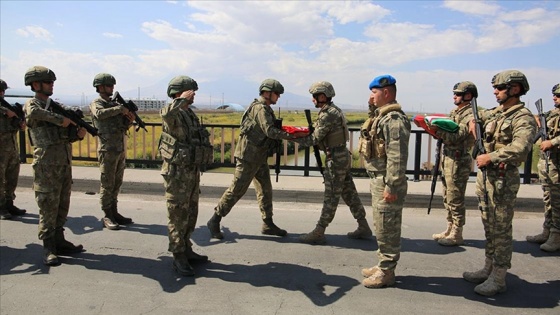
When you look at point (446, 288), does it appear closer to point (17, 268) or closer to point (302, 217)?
point (302, 217)

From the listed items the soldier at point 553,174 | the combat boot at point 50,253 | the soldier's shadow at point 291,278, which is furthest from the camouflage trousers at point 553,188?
the combat boot at point 50,253

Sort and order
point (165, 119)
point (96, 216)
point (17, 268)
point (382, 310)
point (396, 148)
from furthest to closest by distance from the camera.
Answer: point (96, 216) → point (17, 268) → point (165, 119) → point (396, 148) → point (382, 310)

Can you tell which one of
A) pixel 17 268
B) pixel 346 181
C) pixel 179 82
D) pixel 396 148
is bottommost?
pixel 17 268

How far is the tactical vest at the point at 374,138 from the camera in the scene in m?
3.88

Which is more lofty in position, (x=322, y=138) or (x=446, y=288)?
(x=322, y=138)

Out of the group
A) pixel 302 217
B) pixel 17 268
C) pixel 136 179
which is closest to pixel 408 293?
pixel 302 217

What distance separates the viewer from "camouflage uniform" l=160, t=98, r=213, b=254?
4070mm

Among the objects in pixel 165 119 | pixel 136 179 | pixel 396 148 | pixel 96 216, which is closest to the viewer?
pixel 396 148

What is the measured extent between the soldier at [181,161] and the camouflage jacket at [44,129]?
4.07 feet

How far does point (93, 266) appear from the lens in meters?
4.38

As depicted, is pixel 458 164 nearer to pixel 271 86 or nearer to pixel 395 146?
pixel 395 146

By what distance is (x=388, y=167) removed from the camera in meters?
3.74

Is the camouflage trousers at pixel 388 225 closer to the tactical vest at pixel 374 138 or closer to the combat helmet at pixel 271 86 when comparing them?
the tactical vest at pixel 374 138

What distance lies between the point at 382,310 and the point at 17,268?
379 cm
